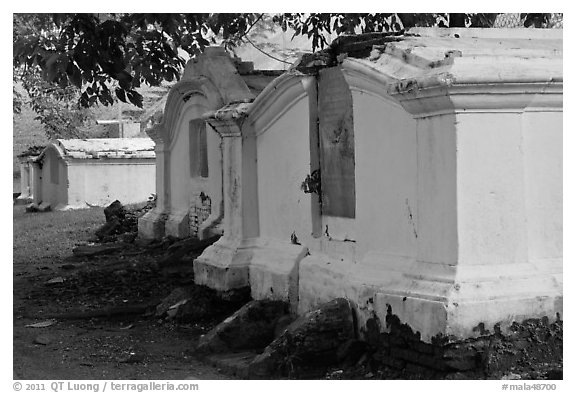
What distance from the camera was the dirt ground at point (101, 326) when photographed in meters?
7.10

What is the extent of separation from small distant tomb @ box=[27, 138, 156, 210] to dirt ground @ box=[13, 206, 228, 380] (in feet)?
34.6

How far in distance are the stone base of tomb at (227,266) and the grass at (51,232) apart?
18.9ft

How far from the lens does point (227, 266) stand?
879 cm

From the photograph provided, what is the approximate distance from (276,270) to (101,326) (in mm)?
2114

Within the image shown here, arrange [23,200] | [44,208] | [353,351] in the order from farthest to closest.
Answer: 1. [23,200]
2. [44,208]
3. [353,351]

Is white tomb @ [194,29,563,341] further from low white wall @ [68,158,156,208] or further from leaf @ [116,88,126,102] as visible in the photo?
low white wall @ [68,158,156,208]

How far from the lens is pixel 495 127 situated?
5.75m

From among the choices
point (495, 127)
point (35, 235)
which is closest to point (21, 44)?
point (495, 127)

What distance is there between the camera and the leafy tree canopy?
902 cm

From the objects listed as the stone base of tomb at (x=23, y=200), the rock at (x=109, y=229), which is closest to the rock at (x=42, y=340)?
the rock at (x=109, y=229)

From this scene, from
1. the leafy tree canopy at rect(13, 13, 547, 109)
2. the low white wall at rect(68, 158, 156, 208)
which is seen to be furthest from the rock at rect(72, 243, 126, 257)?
the low white wall at rect(68, 158, 156, 208)

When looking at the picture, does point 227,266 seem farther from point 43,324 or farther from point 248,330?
point 43,324

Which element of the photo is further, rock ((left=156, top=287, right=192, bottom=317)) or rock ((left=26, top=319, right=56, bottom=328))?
rock ((left=156, top=287, right=192, bottom=317))

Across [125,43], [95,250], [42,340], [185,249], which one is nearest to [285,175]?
[42,340]
